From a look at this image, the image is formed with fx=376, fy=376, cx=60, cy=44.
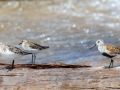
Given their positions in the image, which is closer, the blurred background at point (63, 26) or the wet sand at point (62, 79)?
the wet sand at point (62, 79)

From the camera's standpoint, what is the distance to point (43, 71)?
749 cm

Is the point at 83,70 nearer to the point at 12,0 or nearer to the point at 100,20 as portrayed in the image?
the point at 100,20

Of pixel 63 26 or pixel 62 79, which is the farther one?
pixel 63 26

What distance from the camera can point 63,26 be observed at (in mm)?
17891

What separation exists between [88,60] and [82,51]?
181 cm

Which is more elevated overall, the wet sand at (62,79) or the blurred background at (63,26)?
the blurred background at (63,26)

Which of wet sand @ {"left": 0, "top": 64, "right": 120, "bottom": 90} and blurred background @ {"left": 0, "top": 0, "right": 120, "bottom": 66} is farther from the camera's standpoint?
blurred background @ {"left": 0, "top": 0, "right": 120, "bottom": 66}

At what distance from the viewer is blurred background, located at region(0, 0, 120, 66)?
12273 millimetres

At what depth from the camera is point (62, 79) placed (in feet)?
23.9

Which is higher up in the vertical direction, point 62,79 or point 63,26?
point 63,26

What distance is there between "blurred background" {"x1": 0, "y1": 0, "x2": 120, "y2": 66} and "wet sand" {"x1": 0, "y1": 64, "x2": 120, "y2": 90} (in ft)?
9.61

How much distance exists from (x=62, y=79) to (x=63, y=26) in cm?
1072

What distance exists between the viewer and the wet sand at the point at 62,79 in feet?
23.2

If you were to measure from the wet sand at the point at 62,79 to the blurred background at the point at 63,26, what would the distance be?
2.93m
